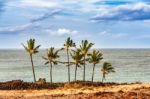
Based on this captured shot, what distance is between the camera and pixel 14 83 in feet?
354

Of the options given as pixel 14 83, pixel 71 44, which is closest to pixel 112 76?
pixel 71 44

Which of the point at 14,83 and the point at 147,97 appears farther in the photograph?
the point at 14,83

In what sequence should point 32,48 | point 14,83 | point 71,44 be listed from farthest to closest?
point 71,44 < point 32,48 < point 14,83

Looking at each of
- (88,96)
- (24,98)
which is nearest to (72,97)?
(88,96)

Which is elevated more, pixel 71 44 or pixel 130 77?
pixel 71 44

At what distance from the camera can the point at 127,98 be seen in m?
55.6

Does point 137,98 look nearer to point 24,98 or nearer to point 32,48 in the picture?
point 24,98

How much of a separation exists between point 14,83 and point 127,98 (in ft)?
182

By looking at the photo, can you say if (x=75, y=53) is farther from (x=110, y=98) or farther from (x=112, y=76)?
(x=110, y=98)

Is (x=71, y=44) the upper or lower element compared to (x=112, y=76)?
upper

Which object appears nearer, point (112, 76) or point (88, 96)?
point (88, 96)

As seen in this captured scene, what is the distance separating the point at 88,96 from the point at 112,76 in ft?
455

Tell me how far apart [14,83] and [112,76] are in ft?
306

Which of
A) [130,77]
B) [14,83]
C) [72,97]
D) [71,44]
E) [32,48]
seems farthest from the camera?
[130,77]
